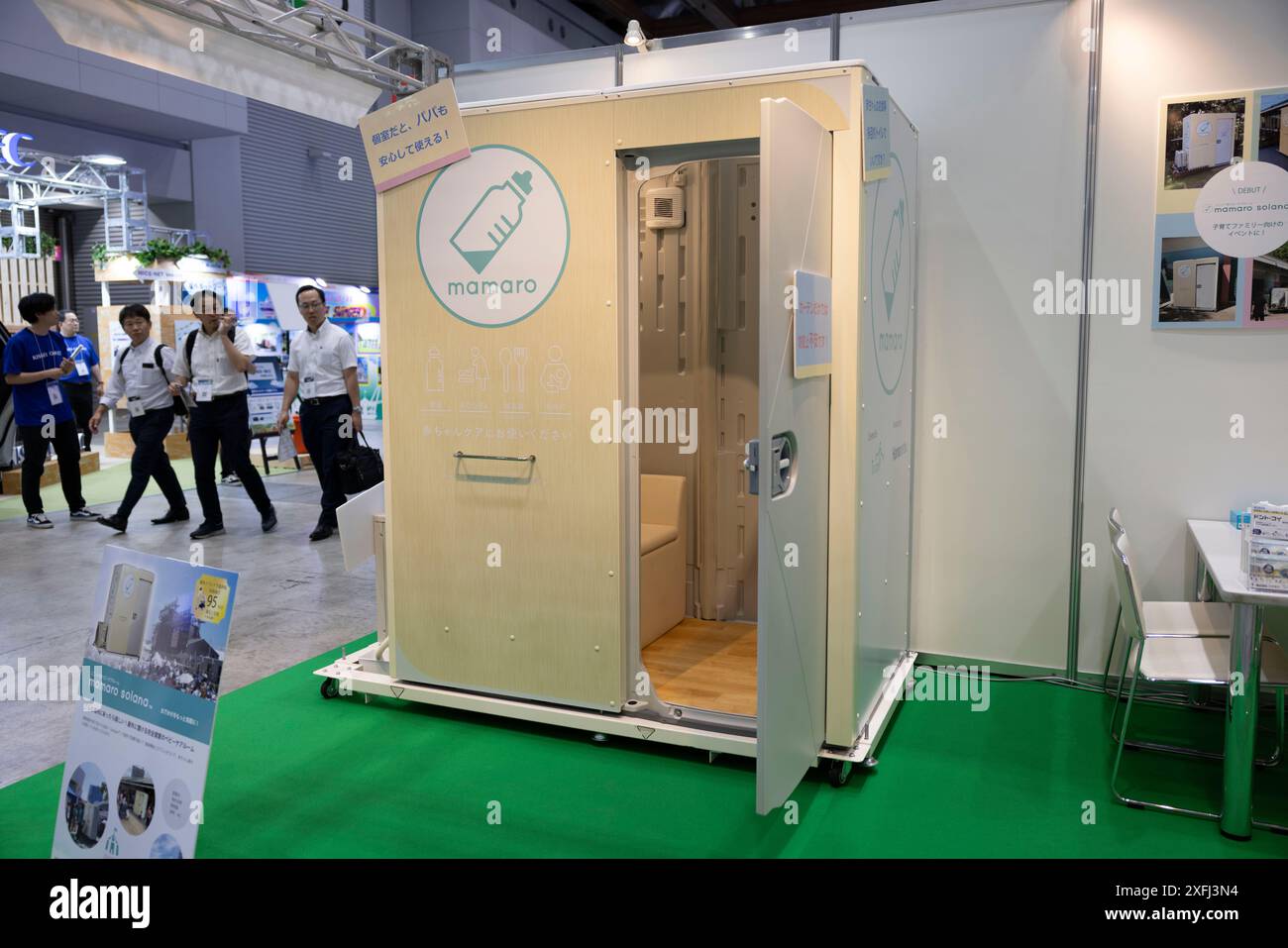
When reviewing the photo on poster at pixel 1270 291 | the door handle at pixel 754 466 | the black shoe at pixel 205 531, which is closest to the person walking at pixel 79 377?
the black shoe at pixel 205 531

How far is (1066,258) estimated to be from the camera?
13.7 ft

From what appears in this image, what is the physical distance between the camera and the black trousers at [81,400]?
9.88 meters

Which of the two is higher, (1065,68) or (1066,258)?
(1065,68)

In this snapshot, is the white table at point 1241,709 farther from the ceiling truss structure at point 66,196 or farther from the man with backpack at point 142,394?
the ceiling truss structure at point 66,196

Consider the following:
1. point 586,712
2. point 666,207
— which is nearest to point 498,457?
point 586,712

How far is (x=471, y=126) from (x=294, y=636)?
109 inches

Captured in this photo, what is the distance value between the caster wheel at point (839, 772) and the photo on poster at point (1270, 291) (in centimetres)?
237

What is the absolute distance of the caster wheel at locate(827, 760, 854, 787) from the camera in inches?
132

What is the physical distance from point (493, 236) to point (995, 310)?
7.07ft

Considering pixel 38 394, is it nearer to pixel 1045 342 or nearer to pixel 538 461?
pixel 538 461

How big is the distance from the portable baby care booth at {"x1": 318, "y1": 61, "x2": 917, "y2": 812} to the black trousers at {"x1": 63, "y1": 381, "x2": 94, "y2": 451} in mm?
7329
